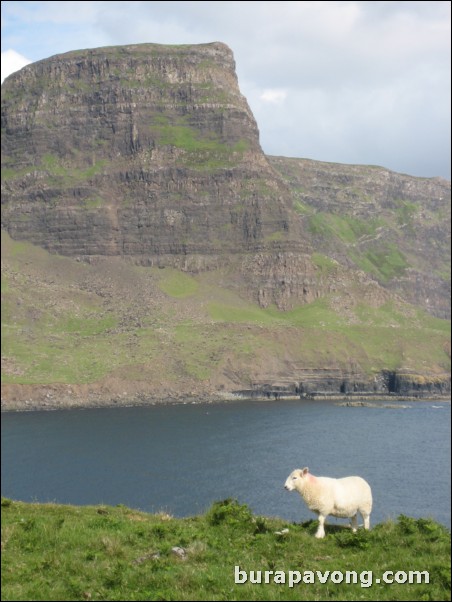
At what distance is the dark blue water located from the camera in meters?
106

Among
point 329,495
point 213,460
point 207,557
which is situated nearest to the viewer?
point 207,557

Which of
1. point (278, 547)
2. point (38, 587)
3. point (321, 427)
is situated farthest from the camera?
point (321, 427)

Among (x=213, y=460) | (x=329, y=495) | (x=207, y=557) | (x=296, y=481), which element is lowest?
(x=213, y=460)

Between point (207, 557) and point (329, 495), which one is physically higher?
point (329, 495)

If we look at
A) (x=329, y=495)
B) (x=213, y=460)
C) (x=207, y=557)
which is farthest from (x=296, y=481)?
(x=213, y=460)

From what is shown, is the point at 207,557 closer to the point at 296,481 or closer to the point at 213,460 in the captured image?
the point at 296,481

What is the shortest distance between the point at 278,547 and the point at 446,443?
519 feet

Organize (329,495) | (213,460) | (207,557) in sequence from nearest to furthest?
1. (207,557)
2. (329,495)
3. (213,460)

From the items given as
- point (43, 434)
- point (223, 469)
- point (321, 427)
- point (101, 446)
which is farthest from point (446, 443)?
point (43, 434)

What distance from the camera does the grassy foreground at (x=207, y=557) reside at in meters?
15.6

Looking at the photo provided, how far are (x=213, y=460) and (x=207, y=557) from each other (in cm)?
12169

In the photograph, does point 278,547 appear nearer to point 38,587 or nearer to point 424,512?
point 38,587

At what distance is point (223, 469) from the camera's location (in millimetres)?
128625

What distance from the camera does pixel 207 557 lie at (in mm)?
18234
